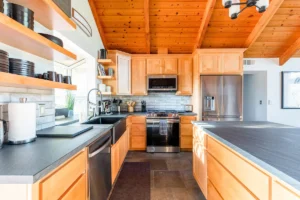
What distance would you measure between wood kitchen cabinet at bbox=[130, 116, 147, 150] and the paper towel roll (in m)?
2.97

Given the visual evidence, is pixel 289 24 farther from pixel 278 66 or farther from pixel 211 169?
pixel 211 169

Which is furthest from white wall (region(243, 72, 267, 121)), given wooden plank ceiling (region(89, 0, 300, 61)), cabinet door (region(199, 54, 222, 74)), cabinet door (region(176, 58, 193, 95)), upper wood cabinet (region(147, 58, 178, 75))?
upper wood cabinet (region(147, 58, 178, 75))

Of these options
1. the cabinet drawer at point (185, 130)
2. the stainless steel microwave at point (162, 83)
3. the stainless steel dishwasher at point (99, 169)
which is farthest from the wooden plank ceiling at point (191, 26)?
the stainless steel dishwasher at point (99, 169)

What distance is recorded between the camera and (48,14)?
1581 millimetres

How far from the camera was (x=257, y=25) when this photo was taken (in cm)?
392

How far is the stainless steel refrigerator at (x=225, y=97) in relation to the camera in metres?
4.12

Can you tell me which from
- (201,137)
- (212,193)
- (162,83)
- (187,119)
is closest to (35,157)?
(212,193)

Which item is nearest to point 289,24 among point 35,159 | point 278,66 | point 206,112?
point 278,66

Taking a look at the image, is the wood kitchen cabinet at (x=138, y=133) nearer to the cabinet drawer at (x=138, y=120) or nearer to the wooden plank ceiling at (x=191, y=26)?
the cabinet drawer at (x=138, y=120)

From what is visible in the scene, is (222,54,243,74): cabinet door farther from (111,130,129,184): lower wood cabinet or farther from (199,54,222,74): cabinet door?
(111,130,129,184): lower wood cabinet

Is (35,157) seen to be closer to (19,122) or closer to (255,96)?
(19,122)

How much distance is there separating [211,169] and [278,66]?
14.2 ft

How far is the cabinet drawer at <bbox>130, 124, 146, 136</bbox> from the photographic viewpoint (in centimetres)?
434

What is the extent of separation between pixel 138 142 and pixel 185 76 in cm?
196
